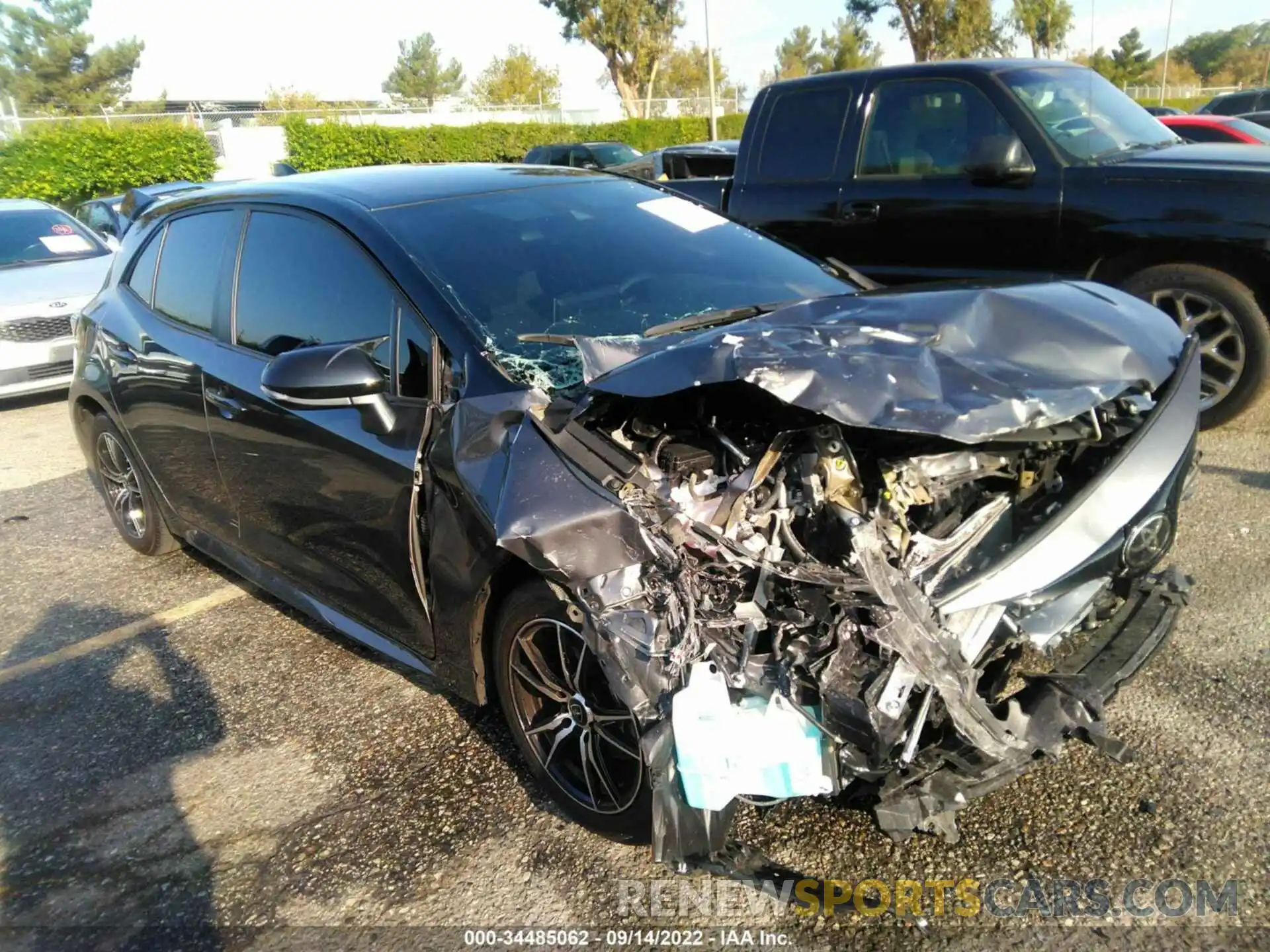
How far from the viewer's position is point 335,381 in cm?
290

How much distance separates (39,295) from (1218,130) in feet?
36.7

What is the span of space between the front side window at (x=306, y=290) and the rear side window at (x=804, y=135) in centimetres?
366

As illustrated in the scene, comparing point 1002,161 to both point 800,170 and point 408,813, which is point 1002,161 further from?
point 408,813

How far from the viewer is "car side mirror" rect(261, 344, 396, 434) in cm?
292

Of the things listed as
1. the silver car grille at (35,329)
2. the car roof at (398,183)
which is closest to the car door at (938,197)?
the car roof at (398,183)

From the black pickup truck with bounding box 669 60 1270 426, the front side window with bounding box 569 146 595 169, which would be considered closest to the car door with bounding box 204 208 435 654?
the black pickup truck with bounding box 669 60 1270 426

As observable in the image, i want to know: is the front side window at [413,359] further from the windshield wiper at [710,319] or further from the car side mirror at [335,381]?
the windshield wiper at [710,319]

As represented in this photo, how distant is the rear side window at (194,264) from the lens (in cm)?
397

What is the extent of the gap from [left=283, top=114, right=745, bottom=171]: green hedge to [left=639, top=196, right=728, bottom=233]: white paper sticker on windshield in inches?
922

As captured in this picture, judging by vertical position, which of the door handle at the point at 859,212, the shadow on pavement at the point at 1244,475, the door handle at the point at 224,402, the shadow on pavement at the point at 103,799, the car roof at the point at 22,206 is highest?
the door handle at the point at 859,212

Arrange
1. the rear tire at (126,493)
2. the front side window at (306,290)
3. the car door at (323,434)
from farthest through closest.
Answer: the rear tire at (126,493), the front side window at (306,290), the car door at (323,434)

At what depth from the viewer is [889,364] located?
239 centimetres

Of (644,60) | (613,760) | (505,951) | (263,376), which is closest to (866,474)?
(613,760)

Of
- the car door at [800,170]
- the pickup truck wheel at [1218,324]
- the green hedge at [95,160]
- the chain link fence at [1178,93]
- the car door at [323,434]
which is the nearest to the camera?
the car door at [323,434]
